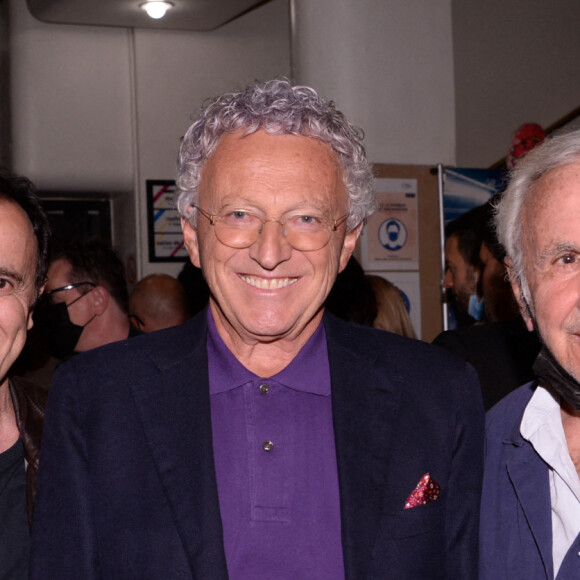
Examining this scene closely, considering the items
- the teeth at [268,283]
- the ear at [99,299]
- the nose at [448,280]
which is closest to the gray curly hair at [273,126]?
the teeth at [268,283]

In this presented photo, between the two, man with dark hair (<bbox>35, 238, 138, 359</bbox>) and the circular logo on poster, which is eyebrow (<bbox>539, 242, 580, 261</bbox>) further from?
the circular logo on poster

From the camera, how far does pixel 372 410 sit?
1.90 metres

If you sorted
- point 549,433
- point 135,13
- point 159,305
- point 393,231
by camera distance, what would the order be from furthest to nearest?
point 135,13, point 393,231, point 159,305, point 549,433

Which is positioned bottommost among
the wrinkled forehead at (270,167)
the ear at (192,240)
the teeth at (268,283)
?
the teeth at (268,283)

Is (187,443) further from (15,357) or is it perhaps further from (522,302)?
(522,302)

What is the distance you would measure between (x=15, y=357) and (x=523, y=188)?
1270 millimetres

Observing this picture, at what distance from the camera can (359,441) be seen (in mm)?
1851

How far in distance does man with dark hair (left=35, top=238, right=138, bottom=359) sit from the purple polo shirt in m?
2.45

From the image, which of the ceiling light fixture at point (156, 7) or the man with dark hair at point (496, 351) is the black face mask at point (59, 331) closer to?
the man with dark hair at point (496, 351)

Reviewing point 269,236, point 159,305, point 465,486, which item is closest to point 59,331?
point 159,305

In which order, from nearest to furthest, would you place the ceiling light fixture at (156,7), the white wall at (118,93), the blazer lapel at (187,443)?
the blazer lapel at (187,443), the ceiling light fixture at (156,7), the white wall at (118,93)

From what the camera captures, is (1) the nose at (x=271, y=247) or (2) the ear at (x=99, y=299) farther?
(2) the ear at (x=99, y=299)

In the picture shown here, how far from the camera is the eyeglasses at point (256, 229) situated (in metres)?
1.87

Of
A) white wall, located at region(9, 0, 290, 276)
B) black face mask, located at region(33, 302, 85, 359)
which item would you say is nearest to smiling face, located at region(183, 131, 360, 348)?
black face mask, located at region(33, 302, 85, 359)
